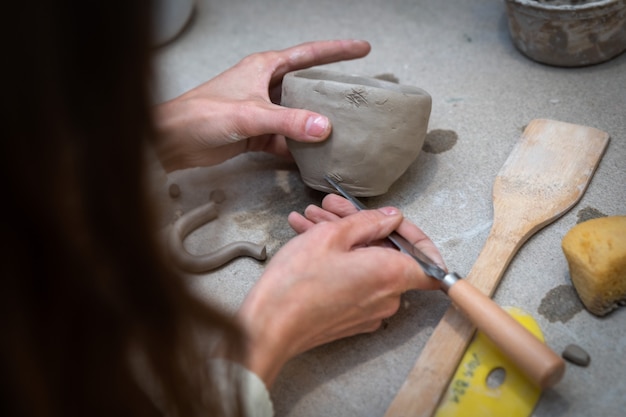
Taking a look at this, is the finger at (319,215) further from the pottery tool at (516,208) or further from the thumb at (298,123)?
the pottery tool at (516,208)

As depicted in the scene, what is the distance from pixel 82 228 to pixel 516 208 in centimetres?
79

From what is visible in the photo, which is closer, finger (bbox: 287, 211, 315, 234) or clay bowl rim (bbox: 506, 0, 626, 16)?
finger (bbox: 287, 211, 315, 234)

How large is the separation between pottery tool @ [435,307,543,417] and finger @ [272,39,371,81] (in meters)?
0.69

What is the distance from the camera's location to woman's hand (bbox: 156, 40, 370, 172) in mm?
1064

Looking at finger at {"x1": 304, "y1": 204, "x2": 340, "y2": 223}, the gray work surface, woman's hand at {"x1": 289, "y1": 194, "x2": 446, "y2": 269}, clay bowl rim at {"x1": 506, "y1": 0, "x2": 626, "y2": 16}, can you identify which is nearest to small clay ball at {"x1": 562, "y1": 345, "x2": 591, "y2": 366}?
the gray work surface

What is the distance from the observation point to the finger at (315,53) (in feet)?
4.13

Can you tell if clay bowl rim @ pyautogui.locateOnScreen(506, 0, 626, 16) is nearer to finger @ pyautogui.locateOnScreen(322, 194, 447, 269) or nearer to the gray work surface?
the gray work surface

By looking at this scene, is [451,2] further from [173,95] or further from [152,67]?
[152,67]

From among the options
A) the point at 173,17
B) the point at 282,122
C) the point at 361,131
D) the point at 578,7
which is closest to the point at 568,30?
the point at 578,7

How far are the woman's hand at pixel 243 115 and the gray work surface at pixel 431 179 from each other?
9 centimetres

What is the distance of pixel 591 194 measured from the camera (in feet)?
3.67

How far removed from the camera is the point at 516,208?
3.49 ft

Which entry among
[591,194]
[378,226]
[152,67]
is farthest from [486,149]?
[152,67]

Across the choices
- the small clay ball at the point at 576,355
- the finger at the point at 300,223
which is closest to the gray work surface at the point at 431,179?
the small clay ball at the point at 576,355
